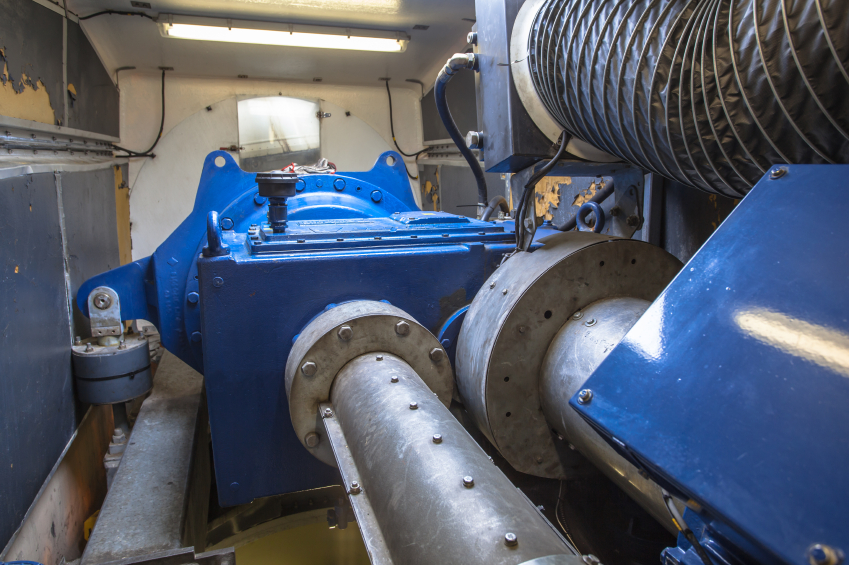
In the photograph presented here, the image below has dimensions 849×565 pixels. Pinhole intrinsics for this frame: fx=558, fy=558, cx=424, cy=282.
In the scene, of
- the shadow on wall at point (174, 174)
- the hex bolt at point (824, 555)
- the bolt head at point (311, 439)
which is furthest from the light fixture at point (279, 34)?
the hex bolt at point (824, 555)

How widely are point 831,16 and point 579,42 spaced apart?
0.41 meters

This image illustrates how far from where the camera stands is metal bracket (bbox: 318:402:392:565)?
718 millimetres

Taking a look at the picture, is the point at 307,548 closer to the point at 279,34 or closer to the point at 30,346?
the point at 30,346

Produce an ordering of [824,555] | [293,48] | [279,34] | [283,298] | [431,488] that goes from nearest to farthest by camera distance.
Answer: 1. [824,555]
2. [431,488]
3. [283,298]
4. [279,34]
5. [293,48]

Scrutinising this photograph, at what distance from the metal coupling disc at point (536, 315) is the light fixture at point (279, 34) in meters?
2.82

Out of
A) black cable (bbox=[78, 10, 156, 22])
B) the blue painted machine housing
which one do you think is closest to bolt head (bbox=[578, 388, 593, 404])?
the blue painted machine housing

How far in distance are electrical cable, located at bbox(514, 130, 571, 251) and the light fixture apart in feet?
8.74

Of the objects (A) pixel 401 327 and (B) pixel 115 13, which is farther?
(B) pixel 115 13

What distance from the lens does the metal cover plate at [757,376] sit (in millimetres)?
413

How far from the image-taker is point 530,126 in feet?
3.99

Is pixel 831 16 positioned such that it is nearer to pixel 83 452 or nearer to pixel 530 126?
pixel 530 126

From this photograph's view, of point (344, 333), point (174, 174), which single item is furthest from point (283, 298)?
point (174, 174)

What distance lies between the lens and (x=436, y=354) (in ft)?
4.09

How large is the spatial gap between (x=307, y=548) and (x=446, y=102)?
66.7 inches
